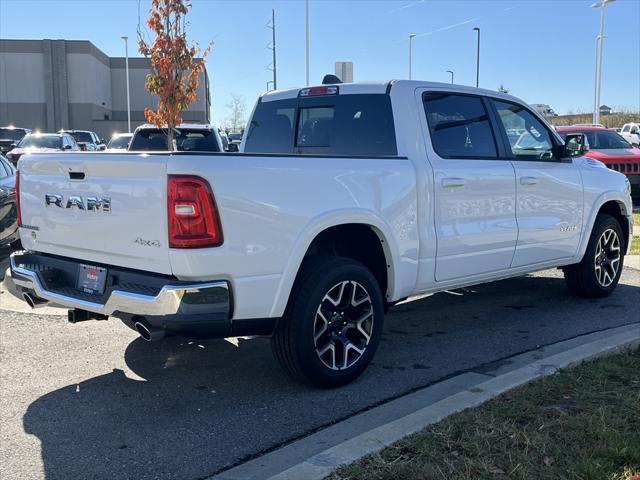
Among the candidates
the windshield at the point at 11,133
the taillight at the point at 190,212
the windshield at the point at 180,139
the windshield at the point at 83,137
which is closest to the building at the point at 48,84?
the windshield at the point at 83,137

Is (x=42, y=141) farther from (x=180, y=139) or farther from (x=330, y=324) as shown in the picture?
(x=330, y=324)

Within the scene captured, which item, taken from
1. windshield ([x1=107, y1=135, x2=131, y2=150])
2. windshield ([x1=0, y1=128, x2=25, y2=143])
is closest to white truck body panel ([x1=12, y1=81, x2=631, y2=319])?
windshield ([x1=107, y1=135, x2=131, y2=150])

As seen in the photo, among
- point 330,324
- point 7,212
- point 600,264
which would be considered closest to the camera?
point 330,324

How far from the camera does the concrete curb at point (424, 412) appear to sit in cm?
314

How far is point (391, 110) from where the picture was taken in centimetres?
491

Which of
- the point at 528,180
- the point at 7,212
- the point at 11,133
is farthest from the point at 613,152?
the point at 11,133

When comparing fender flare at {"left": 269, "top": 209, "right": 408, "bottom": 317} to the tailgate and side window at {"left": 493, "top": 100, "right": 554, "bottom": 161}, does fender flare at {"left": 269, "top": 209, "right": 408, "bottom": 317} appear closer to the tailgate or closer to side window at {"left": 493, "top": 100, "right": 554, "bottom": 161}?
the tailgate

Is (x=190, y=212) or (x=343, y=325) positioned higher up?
(x=190, y=212)

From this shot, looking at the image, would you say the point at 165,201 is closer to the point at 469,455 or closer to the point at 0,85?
the point at 469,455

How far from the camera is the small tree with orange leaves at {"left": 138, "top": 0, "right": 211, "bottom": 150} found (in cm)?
1461

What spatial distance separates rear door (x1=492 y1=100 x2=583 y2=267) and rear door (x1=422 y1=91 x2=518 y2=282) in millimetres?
166

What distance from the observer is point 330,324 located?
13.9ft

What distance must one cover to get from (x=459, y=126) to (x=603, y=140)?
1219 centimetres

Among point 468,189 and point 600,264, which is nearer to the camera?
point 468,189
